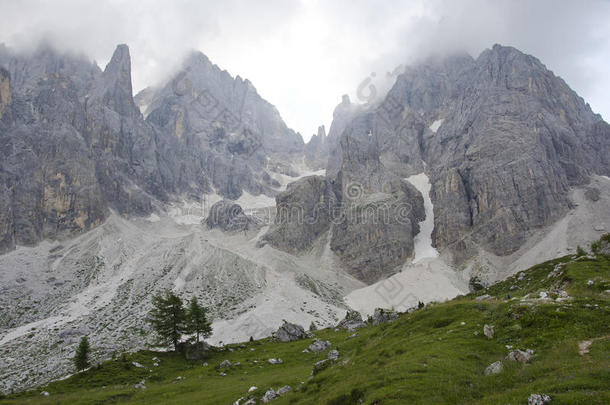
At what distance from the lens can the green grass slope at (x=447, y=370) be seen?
47.5 feet

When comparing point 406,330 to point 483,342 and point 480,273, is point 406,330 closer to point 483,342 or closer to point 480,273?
point 483,342

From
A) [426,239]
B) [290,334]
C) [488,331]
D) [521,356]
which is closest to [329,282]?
[426,239]

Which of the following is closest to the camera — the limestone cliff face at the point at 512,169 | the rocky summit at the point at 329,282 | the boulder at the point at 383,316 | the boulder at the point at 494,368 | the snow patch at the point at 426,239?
the boulder at the point at 494,368

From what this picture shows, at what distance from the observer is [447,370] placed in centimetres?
1761

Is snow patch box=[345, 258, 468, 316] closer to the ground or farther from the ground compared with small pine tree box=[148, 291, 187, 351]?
closer to the ground

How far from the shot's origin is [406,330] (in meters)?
29.7

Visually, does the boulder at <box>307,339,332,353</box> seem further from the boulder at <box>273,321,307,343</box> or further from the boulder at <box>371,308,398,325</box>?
the boulder at <box>371,308,398,325</box>

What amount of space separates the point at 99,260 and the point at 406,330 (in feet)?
432

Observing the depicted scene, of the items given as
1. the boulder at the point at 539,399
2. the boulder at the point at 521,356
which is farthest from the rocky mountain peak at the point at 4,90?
the boulder at the point at 539,399

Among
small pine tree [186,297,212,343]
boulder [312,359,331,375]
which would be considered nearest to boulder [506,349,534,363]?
boulder [312,359,331,375]

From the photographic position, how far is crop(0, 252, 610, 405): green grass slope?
14488 mm

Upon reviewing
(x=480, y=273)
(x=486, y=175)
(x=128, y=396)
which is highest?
(x=486, y=175)

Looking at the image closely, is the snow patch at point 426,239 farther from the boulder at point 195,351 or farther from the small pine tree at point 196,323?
the boulder at point 195,351

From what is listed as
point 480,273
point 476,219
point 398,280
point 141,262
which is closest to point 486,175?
point 476,219
